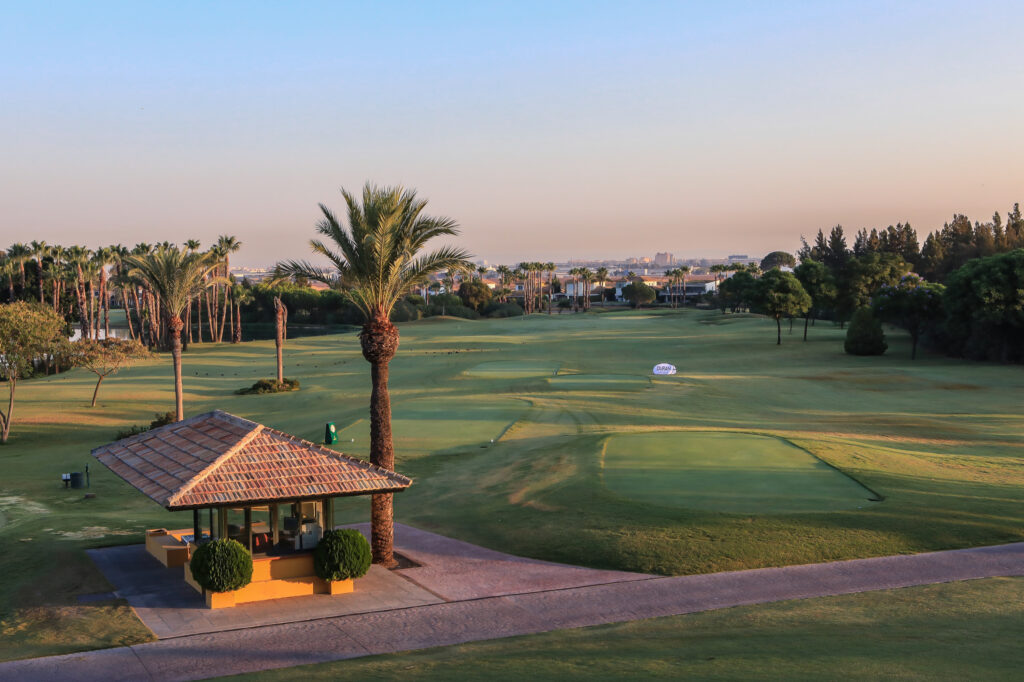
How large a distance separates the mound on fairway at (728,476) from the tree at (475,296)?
13525cm

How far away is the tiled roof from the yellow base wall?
170cm

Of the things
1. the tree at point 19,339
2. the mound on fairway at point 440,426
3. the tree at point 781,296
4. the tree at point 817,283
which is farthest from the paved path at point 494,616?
the tree at point 817,283

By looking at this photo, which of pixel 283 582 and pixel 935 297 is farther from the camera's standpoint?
pixel 935 297

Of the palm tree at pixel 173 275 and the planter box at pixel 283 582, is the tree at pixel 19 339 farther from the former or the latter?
the planter box at pixel 283 582

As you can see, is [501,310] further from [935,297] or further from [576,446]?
[576,446]

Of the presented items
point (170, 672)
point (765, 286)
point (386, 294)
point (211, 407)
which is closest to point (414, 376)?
point (211, 407)

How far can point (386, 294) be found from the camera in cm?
2111

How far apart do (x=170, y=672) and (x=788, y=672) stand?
28.8ft

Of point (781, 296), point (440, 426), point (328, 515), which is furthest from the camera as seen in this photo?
point (781, 296)

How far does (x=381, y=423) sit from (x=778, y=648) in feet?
35.2

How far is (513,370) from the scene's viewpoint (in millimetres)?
61062

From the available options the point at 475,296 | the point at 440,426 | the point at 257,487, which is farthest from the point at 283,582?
the point at 475,296

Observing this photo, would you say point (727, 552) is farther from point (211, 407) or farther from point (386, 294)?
point (211, 407)

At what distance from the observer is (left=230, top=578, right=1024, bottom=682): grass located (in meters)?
11.6
